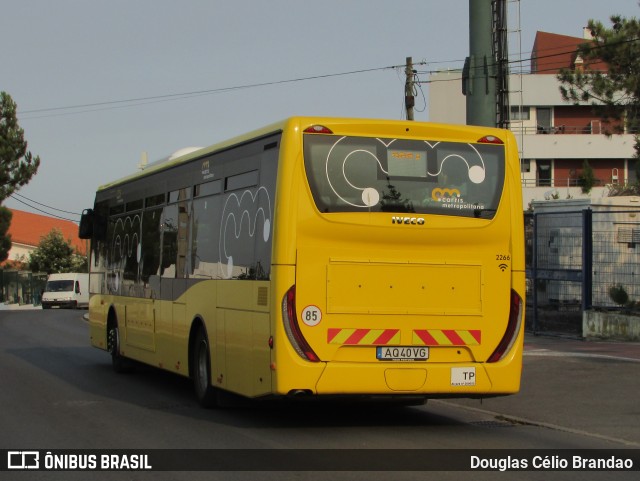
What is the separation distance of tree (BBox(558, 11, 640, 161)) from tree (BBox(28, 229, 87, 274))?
232 ft

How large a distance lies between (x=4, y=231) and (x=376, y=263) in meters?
58.5

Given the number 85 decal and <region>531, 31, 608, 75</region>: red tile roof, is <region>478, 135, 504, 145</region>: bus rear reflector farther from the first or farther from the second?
<region>531, 31, 608, 75</region>: red tile roof

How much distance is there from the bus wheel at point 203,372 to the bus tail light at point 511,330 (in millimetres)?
3544

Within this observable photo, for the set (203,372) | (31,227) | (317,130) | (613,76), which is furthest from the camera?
(31,227)

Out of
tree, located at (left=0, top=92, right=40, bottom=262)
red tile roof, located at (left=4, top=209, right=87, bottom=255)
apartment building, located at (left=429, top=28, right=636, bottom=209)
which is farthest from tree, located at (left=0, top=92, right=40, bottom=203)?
red tile roof, located at (left=4, top=209, right=87, bottom=255)

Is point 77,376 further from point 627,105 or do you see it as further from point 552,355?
point 627,105

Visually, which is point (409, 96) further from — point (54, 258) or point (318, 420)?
point (54, 258)

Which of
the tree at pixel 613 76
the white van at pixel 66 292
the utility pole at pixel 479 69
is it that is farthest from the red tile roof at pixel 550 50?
the utility pole at pixel 479 69

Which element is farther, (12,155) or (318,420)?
(12,155)

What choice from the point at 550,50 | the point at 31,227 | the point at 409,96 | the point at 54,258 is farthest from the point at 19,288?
the point at 31,227

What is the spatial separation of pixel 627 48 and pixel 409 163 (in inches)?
604

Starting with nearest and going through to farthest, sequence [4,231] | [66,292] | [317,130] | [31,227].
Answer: [317,130], [66,292], [4,231], [31,227]

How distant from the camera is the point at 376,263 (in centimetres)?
1074

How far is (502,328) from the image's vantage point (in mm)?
11086
